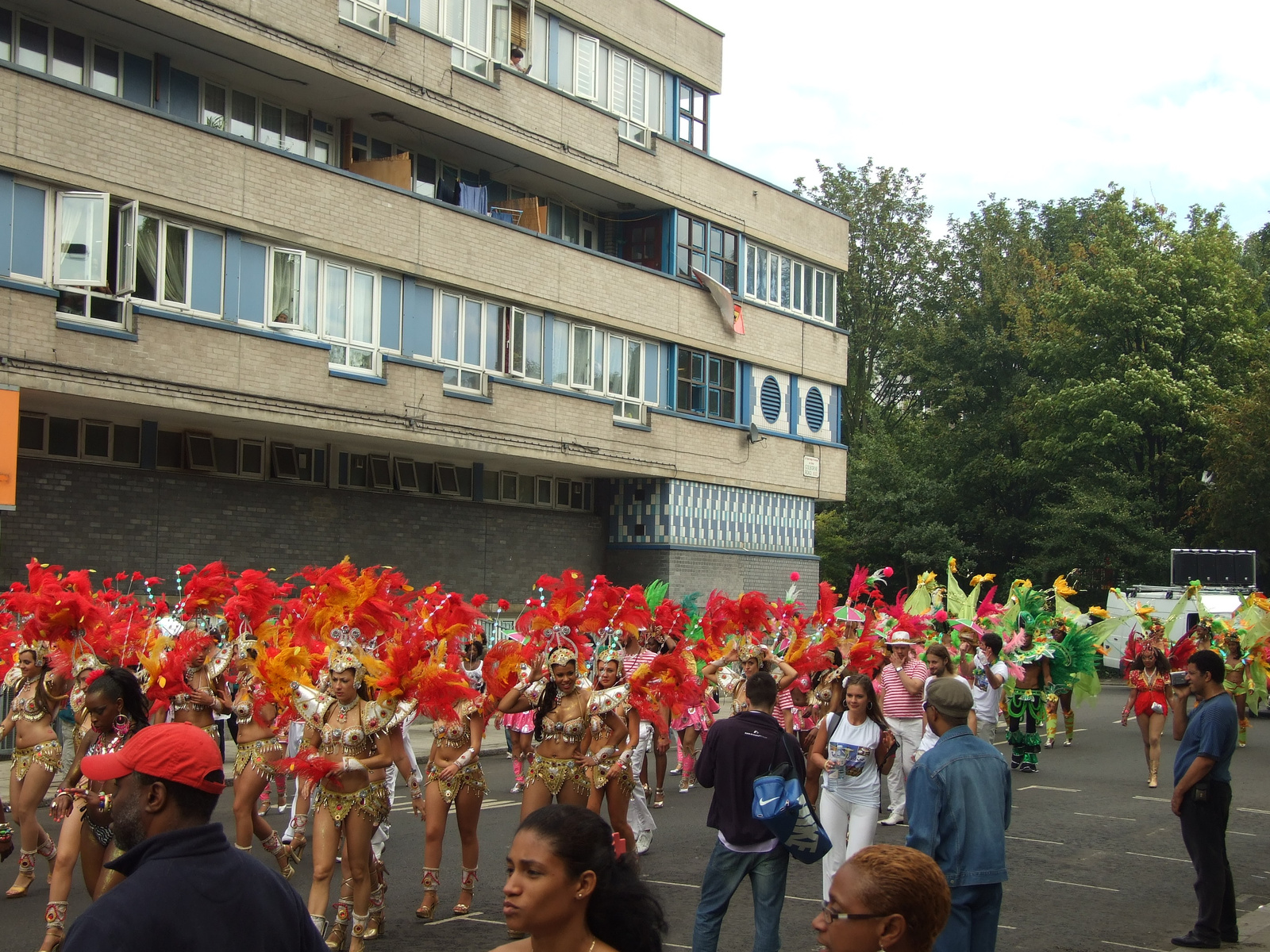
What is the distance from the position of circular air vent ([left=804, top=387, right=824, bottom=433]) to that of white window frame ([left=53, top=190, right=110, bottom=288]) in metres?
19.9

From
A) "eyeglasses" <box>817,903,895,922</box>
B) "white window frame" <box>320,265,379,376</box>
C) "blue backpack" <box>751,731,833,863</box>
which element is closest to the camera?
"eyeglasses" <box>817,903,895,922</box>

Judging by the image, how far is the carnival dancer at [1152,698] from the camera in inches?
632

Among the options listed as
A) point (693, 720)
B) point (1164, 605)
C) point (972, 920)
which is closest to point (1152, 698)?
point (693, 720)

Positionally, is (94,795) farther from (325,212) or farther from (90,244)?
(325,212)

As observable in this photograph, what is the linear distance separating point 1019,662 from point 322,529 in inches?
499

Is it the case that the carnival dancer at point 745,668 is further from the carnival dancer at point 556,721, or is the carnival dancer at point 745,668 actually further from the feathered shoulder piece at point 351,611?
the feathered shoulder piece at point 351,611

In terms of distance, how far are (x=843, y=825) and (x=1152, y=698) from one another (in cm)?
862

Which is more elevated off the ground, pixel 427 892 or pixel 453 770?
pixel 453 770

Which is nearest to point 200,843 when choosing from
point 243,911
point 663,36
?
point 243,911

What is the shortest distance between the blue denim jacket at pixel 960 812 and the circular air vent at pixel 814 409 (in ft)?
94.7

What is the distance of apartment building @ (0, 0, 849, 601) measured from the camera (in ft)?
65.2

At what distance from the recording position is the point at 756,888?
7.31 meters

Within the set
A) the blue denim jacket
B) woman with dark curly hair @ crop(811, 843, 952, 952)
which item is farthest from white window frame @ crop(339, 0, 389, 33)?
woman with dark curly hair @ crop(811, 843, 952, 952)

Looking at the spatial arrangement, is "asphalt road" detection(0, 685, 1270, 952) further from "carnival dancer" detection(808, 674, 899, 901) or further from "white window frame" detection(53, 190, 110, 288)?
"white window frame" detection(53, 190, 110, 288)
